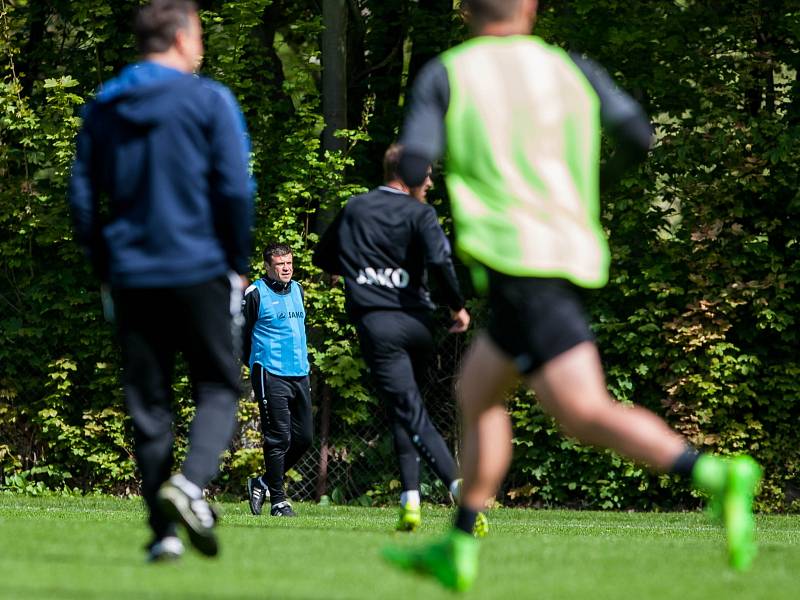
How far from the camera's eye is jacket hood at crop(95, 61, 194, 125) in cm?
499

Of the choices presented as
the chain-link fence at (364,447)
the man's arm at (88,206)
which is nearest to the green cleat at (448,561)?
the man's arm at (88,206)

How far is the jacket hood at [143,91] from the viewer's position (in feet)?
16.4

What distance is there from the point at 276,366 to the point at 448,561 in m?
6.33

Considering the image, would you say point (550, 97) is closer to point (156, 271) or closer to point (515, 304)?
point (515, 304)

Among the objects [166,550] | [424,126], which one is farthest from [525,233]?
[166,550]

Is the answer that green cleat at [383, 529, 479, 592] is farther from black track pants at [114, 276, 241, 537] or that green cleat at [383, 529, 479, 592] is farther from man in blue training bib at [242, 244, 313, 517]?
man in blue training bib at [242, 244, 313, 517]

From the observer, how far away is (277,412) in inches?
419

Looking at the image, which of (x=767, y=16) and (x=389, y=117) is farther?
(x=389, y=117)

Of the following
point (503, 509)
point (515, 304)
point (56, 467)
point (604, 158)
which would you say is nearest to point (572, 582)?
point (515, 304)

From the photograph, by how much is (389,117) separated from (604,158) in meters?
2.49

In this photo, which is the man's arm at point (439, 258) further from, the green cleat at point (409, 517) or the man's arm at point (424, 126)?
the man's arm at point (424, 126)

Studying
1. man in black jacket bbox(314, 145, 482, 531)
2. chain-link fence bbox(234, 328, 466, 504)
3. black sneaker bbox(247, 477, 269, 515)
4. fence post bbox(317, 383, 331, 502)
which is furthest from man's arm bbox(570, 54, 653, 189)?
fence post bbox(317, 383, 331, 502)

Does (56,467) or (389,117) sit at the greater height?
(389,117)

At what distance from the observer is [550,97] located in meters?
4.56
